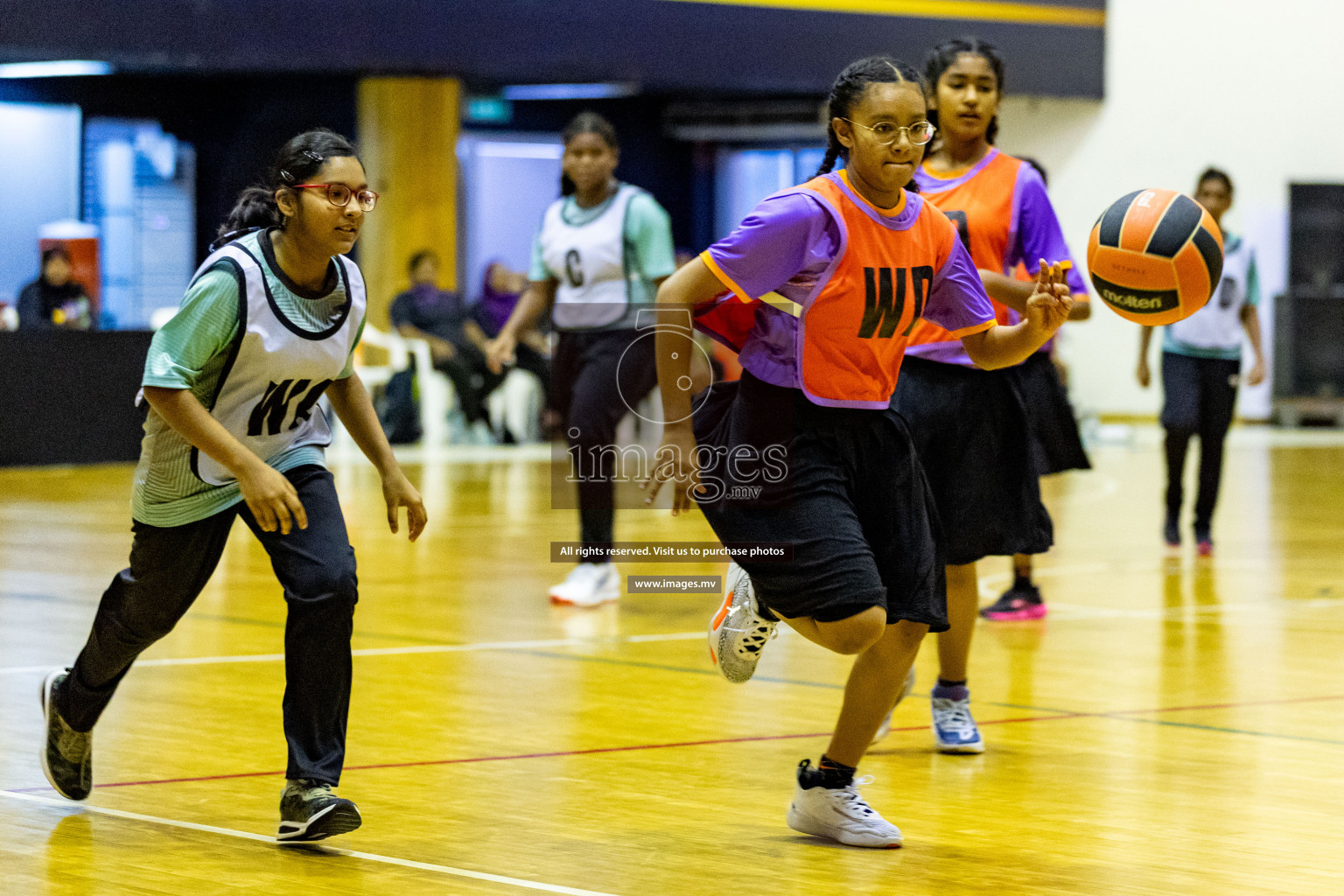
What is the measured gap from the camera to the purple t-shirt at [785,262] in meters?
3.87

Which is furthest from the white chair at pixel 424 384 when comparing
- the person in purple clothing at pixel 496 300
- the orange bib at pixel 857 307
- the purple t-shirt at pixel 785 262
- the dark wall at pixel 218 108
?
the orange bib at pixel 857 307

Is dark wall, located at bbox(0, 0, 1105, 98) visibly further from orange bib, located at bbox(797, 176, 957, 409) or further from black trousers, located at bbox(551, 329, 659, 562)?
orange bib, located at bbox(797, 176, 957, 409)

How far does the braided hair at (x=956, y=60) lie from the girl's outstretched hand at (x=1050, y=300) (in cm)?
131

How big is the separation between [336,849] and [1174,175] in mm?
18523

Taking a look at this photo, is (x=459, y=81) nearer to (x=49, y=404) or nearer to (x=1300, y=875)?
(x=49, y=404)

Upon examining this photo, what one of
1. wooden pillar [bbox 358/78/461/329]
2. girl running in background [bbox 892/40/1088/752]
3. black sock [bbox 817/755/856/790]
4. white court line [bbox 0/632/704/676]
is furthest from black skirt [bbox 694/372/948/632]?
wooden pillar [bbox 358/78/461/329]

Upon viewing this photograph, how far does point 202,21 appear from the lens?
15562 mm

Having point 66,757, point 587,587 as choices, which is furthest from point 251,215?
point 587,587

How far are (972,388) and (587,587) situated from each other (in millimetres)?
3101

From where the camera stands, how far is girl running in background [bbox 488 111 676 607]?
766cm

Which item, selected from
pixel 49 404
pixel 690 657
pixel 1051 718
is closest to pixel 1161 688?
pixel 1051 718

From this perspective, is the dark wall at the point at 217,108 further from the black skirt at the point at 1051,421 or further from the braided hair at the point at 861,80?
the braided hair at the point at 861,80

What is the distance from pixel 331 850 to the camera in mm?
3883

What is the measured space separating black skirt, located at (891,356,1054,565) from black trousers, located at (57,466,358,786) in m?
1.66
